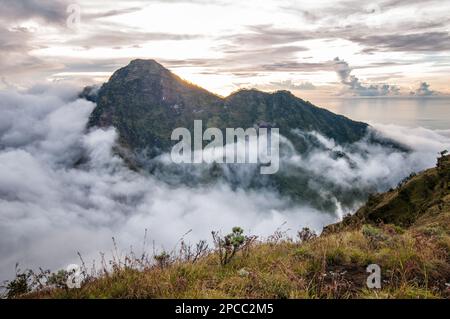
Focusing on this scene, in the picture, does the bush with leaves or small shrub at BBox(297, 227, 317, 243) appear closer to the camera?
the bush with leaves

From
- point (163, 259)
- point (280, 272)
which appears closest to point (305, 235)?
point (280, 272)

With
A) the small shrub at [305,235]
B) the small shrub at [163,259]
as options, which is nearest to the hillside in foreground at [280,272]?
the small shrub at [163,259]

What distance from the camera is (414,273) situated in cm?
871

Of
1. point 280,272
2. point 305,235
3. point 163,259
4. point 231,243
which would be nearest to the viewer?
point 280,272

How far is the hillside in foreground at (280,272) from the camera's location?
24.2ft

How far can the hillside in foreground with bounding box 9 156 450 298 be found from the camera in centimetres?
737

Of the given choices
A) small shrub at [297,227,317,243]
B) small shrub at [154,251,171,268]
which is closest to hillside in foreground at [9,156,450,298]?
small shrub at [154,251,171,268]

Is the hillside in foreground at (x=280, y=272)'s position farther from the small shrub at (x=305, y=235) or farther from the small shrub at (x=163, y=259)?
the small shrub at (x=305, y=235)

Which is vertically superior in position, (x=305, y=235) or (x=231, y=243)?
(x=231, y=243)

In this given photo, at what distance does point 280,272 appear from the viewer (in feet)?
27.6

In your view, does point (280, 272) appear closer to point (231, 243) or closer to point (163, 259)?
point (231, 243)

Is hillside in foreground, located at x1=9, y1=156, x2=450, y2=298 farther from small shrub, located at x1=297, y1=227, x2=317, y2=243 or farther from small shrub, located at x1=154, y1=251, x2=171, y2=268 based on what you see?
small shrub, located at x1=297, y1=227, x2=317, y2=243

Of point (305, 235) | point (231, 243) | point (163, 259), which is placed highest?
point (231, 243)
